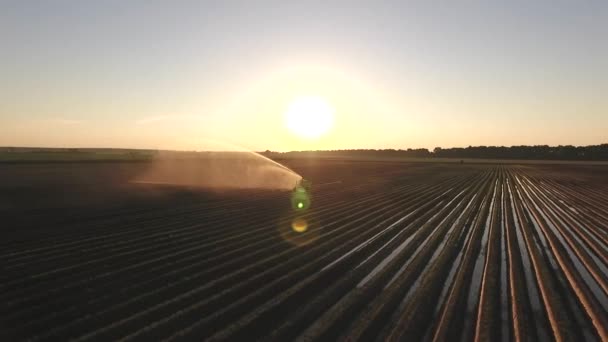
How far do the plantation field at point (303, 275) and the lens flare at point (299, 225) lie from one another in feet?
0.43

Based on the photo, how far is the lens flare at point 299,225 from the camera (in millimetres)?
9953

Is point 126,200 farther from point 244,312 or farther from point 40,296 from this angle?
point 244,312

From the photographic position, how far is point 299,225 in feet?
34.8

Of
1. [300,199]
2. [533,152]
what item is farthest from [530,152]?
[300,199]

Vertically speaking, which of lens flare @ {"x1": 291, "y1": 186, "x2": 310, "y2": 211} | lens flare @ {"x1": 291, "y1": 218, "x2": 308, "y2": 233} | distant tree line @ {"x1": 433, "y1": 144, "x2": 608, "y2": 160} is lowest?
lens flare @ {"x1": 291, "y1": 186, "x2": 310, "y2": 211}

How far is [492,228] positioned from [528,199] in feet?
27.1

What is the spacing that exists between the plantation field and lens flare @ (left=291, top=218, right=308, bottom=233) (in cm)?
13

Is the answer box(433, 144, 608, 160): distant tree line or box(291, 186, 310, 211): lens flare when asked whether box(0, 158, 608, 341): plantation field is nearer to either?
box(291, 186, 310, 211): lens flare

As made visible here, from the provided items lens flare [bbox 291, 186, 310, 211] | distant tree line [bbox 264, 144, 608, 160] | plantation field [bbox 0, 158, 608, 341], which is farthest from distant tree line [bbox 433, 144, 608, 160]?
plantation field [bbox 0, 158, 608, 341]

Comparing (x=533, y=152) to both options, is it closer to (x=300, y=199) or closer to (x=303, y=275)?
(x=300, y=199)

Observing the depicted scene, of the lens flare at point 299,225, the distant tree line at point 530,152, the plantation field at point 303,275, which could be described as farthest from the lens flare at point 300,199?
the distant tree line at point 530,152

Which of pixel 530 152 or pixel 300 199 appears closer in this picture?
pixel 300 199

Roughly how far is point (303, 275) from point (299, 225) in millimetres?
4209

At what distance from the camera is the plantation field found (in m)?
4.59
